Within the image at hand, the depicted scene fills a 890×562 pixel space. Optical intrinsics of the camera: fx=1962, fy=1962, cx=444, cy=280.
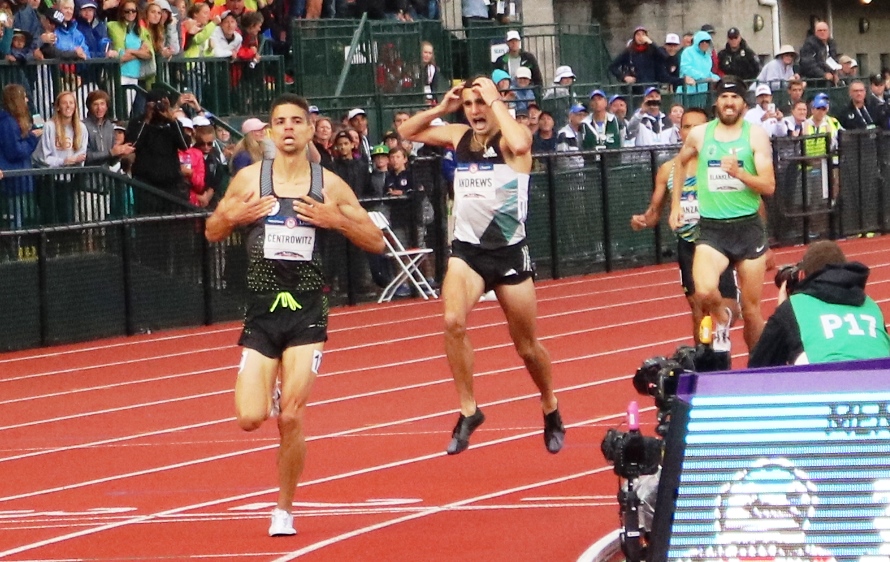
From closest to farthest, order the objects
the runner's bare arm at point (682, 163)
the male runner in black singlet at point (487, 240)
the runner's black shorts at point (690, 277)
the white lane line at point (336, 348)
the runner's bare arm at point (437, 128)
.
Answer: the male runner in black singlet at point (487, 240)
the runner's bare arm at point (437, 128)
the runner's bare arm at point (682, 163)
the runner's black shorts at point (690, 277)
the white lane line at point (336, 348)

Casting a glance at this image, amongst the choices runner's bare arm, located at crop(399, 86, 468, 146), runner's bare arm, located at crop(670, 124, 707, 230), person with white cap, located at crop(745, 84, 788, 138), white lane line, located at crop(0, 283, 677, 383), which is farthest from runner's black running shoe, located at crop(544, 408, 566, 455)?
person with white cap, located at crop(745, 84, 788, 138)

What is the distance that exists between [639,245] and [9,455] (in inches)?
562

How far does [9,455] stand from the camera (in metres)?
12.2

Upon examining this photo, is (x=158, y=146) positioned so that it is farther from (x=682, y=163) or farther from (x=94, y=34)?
(x=682, y=163)

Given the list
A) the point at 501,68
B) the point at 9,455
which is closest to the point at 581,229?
the point at 501,68

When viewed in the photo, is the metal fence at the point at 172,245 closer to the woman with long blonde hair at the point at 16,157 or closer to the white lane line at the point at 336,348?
the woman with long blonde hair at the point at 16,157

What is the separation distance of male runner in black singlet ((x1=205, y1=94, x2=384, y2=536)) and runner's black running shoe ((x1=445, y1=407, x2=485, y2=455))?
1.64m

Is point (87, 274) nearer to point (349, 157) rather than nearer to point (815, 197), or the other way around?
point (349, 157)

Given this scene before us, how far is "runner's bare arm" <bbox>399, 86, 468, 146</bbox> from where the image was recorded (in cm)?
1092

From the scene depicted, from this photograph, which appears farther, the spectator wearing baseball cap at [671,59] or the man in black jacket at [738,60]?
the man in black jacket at [738,60]

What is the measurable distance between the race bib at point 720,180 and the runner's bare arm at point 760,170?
112 millimetres

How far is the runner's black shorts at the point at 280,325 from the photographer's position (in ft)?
29.6

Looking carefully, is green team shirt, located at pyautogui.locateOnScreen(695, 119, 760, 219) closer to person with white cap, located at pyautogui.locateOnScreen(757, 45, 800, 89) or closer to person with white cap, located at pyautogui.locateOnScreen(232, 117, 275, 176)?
person with white cap, located at pyautogui.locateOnScreen(232, 117, 275, 176)

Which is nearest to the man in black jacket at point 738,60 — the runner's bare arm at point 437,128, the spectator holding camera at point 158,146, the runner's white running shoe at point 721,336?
Result: the spectator holding camera at point 158,146
